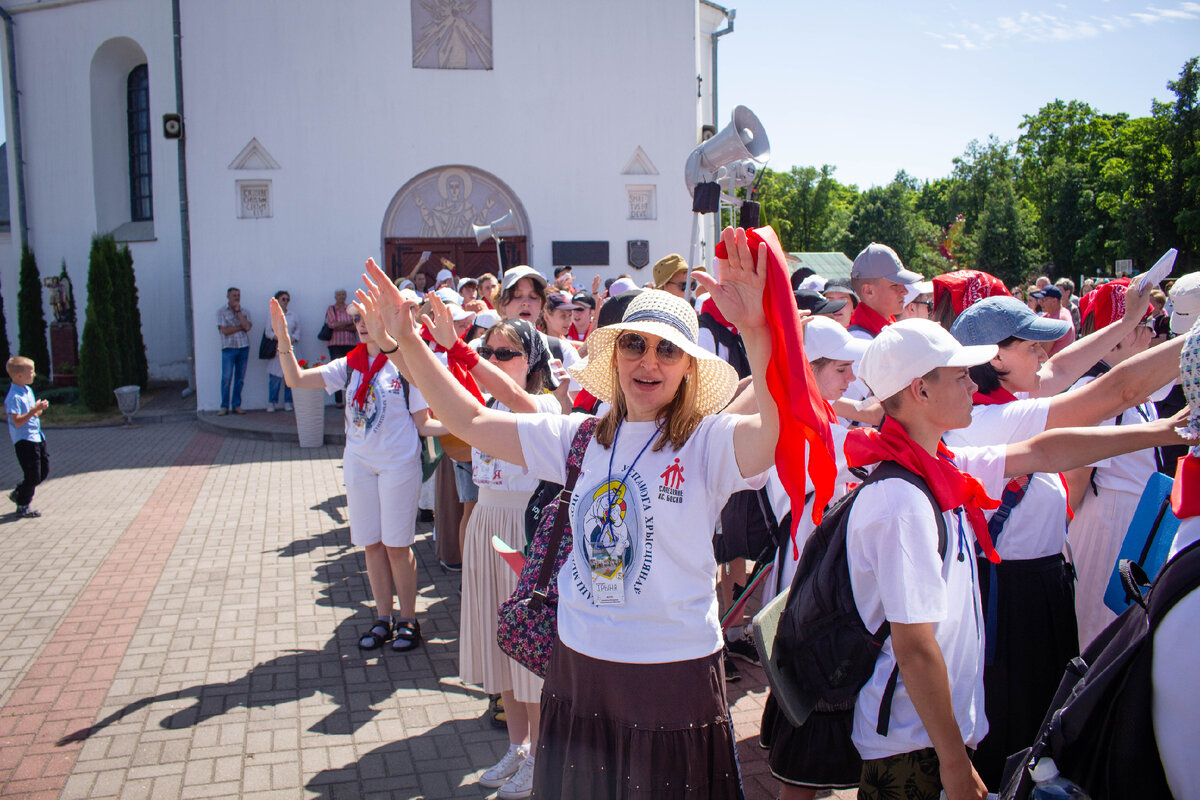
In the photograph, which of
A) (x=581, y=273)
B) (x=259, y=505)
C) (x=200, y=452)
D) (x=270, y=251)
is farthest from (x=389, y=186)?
(x=259, y=505)

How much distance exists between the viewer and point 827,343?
3.55 m

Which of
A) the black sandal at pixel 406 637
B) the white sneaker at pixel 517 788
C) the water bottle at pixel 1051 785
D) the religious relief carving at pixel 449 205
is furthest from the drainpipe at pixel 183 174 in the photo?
the water bottle at pixel 1051 785

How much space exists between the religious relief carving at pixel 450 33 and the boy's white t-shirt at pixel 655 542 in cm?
1499

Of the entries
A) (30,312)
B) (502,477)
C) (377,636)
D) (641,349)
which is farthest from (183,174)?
(641,349)

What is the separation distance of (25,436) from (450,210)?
9046 millimetres

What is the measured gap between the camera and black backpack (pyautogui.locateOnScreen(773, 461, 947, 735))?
231 centimetres

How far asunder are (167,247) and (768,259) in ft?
63.9

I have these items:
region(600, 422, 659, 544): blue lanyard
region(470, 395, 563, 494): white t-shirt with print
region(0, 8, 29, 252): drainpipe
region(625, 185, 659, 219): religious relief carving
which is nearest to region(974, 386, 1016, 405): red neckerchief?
region(600, 422, 659, 544): blue lanyard

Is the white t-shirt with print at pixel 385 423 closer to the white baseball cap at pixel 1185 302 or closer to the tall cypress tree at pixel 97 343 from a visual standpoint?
the white baseball cap at pixel 1185 302

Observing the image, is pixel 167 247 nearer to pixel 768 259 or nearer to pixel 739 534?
pixel 739 534

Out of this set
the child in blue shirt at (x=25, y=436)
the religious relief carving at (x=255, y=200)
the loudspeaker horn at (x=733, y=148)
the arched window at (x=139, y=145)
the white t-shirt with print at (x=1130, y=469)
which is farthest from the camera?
the arched window at (x=139, y=145)

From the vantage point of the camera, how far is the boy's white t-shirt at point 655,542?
7.37 ft

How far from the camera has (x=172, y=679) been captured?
4812 millimetres

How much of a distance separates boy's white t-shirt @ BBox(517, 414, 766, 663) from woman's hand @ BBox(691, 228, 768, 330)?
1.28 feet
